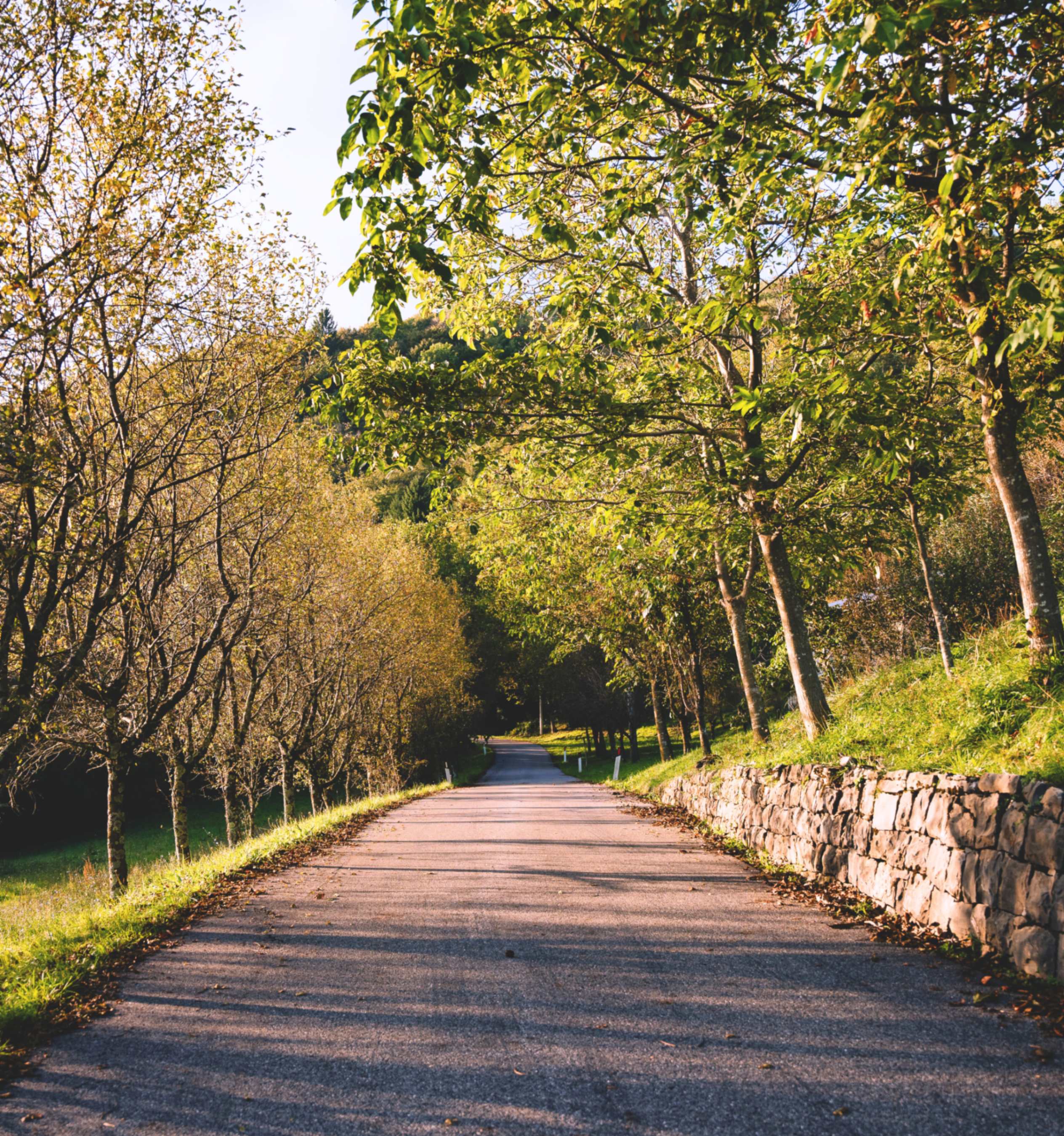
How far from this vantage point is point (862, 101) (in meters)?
5.97

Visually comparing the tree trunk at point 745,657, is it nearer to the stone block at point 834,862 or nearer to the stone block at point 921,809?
the stone block at point 834,862

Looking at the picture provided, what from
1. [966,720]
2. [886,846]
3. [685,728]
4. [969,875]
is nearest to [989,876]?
[969,875]

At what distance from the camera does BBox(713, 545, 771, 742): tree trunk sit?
46.9ft

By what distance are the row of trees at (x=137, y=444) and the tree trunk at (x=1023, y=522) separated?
8.02m

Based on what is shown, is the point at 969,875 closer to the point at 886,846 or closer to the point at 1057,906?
the point at 1057,906

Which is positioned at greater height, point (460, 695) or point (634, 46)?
point (634, 46)

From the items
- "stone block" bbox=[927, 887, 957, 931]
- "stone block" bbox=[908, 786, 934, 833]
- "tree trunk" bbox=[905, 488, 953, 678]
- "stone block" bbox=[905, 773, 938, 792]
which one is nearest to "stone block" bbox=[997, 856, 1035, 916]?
"stone block" bbox=[927, 887, 957, 931]

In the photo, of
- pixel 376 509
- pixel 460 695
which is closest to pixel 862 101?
pixel 376 509

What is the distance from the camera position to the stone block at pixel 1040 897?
432cm

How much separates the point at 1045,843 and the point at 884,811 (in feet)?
6.49

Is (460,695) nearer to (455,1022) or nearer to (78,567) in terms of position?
(78,567)

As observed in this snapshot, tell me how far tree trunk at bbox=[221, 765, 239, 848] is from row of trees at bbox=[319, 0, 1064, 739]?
890cm

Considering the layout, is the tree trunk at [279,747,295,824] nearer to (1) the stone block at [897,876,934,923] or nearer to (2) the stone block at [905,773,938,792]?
(1) the stone block at [897,876,934,923]

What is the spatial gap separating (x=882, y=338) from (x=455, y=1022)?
7139 millimetres
